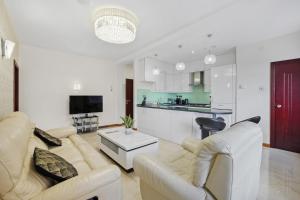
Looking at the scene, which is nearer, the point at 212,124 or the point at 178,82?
the point at 212,124

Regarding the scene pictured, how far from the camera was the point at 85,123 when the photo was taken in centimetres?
477

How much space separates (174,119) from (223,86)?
181cm

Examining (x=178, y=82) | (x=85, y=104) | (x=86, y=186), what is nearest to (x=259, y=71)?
(x=178, y=82)

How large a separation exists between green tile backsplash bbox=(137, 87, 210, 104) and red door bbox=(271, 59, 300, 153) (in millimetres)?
2080

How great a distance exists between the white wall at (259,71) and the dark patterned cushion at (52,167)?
405cm

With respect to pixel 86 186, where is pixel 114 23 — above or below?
above

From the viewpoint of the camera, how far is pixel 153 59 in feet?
16.6

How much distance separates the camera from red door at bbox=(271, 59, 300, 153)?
3074 mm

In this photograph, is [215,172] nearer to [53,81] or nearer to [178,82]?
[53,81]

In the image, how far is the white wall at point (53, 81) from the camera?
12.8ft

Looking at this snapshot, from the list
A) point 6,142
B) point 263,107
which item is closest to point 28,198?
point 6,142

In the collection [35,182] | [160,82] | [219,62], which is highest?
[219,62]

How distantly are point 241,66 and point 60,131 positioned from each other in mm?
4487

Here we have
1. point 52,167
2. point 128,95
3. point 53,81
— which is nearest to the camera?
→ point 52,167
